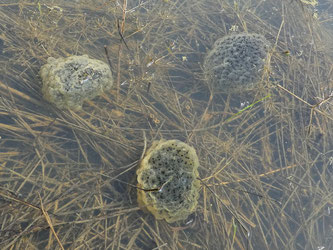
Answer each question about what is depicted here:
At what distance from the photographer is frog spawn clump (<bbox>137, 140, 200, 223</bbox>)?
8.71 ft

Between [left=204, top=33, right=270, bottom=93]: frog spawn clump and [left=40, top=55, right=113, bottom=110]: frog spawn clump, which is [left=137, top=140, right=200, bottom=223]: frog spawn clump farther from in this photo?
[left=204, top=33, right=270, bottom=93]: frog spawn clump

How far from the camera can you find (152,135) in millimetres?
3287

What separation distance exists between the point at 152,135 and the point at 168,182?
786 mm

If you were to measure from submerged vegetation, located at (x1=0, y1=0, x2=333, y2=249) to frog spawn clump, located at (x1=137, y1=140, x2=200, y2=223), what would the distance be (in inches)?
9.1

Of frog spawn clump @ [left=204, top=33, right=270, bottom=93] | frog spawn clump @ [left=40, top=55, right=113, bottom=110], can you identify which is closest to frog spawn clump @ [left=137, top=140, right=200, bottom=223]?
frog spawn clump @ [left=40, top=55, right=113, bottom=110]

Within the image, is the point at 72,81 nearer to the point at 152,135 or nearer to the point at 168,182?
the point at 152,135

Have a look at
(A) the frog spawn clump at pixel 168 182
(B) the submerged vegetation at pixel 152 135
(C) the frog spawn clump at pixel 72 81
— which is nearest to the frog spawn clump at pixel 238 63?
(B) the submerged vegetation at pixel 152 135

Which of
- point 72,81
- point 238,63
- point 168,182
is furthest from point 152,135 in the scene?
point 238,63

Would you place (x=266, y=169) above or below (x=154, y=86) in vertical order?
below

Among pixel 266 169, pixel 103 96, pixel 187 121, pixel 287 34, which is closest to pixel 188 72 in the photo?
pixel 187 121

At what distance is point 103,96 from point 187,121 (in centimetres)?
108

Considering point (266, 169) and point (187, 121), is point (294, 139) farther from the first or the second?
point (187, 121)

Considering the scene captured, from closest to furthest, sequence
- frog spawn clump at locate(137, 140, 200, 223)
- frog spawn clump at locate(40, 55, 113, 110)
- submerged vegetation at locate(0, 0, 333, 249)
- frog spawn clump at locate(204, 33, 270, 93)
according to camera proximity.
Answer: frog spawn clump at locate(137, 140, 200, 223) < submerged vegetation at locate(0, 0, 333, 249) < frog spawn clump at locate(40, 55, 113, 110) < frog spawn clump at locate(204, 33, 270, 93)

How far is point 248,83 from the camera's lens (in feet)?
11.9
